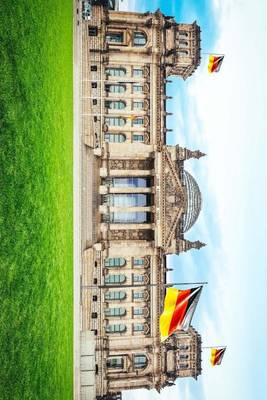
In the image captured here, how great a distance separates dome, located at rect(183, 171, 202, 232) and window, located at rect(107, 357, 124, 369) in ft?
53.8

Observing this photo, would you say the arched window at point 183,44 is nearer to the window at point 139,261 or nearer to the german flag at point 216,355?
the window at point 139,261

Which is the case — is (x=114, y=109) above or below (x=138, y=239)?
above

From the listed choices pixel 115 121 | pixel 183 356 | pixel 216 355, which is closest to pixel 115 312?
pixel 183 356

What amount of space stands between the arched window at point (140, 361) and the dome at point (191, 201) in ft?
49.6

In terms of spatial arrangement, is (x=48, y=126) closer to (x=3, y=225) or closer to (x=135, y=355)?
(x=3, y=225)

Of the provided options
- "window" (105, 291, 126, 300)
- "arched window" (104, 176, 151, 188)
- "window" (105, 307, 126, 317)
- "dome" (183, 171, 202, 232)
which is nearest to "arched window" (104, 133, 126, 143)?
"arched window" (104, 176, 151, 188)

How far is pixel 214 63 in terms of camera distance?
53.4 meters

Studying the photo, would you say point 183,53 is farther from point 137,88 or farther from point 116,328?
point 116,328

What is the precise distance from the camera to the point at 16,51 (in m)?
19.4

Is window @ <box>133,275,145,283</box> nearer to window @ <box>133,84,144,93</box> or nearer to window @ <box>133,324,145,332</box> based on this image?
window @ <box>133,324,145,332</box>

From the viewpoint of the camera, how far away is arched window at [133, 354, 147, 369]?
5550cm

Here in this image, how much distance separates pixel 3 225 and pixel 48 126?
12.1 m

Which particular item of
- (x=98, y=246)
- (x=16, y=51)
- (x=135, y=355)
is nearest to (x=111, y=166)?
(x=98, y=246)

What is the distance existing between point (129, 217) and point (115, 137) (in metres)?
8.33
